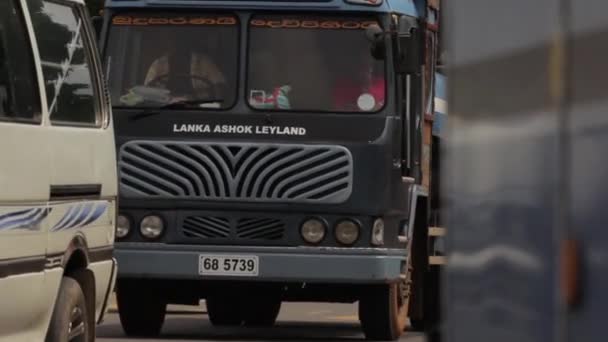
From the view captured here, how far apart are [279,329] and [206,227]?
2.67m

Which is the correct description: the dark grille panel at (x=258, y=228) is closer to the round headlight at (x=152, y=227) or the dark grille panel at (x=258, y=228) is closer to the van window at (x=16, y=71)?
the round headlight at (x=152, y=227)

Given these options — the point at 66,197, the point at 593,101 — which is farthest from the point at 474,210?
the point at 66,197

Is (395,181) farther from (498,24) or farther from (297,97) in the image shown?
(498,24)

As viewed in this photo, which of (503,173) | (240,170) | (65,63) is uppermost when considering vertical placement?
(65,63)

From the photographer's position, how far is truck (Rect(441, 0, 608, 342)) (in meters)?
3.17

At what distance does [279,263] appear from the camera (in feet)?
50.1

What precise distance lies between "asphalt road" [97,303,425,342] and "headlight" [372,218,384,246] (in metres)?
1.19

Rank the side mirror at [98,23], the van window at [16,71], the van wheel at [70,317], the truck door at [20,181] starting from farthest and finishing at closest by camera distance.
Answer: the side mirror at [98,23] → the van wheel at [70,317] → the van window at [16,71] → the truck door at [20,181]

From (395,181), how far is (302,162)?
0.82 m

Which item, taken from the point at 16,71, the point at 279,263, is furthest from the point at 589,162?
the point at 279,263

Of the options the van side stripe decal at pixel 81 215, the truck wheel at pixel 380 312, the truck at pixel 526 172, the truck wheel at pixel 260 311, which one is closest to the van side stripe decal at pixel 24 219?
the van side stripe decal at pixel 81 215

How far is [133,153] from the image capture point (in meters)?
15.4

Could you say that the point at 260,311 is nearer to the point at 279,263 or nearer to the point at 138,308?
the point at 138,308

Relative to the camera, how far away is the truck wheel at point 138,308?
637 inches
